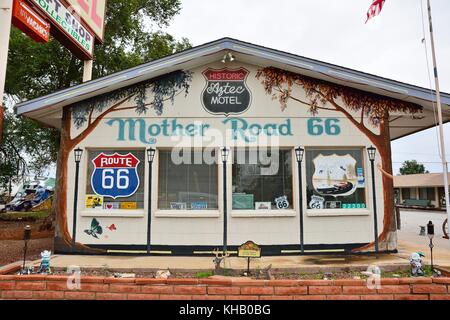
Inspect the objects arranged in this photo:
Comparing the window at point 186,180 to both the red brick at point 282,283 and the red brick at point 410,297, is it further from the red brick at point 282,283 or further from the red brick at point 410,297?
the red brick at point 410,297

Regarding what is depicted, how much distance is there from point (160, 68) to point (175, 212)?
3.59 meters

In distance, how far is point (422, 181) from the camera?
122 feet

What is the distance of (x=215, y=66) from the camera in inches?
350

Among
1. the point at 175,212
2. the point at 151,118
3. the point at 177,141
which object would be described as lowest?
the point at 175,212

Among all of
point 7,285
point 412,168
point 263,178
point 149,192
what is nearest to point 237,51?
point 263,178

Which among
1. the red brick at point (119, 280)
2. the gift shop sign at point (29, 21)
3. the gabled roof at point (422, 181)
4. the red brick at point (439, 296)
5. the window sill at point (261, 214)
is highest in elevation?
the gift shop sign at point (29, 21)

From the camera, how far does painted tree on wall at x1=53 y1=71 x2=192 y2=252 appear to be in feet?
28.3

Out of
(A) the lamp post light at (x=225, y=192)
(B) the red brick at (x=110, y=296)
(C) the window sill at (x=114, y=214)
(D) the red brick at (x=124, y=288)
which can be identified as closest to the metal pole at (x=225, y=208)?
(A) the lamp post light at (x=225, y=192)

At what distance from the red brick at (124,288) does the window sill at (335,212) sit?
473 centimetres

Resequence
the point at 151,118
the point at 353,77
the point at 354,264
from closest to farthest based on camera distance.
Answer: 1. the point at 354,264
2. the point at 353,77
3. the point at 151,118

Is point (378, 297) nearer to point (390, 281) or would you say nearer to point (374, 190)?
point (390, 281)

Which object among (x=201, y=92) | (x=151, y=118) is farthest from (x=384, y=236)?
(x=151, y=118)

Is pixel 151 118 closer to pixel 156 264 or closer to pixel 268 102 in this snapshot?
pixel 268 102

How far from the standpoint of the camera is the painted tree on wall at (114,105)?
28.3ft
